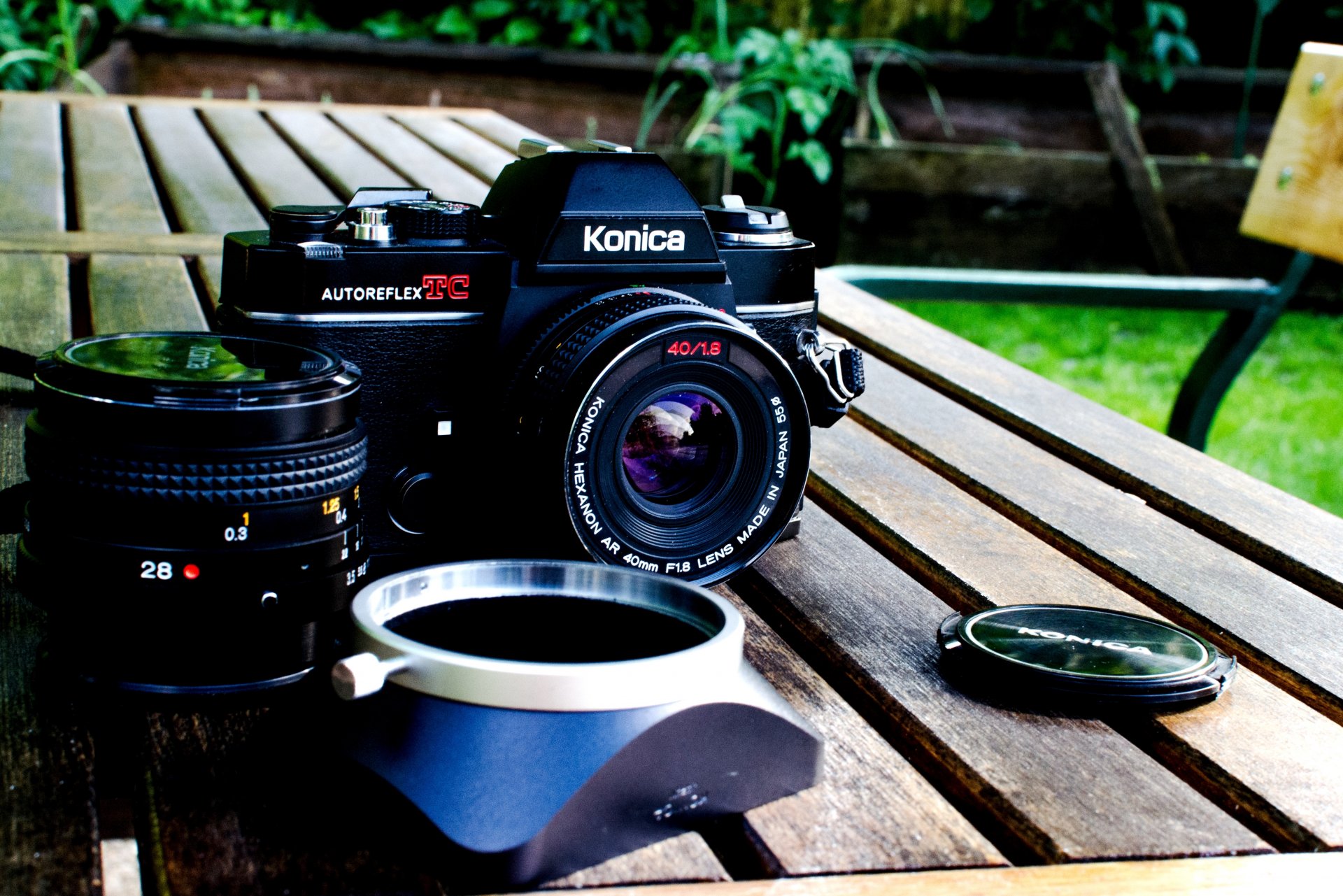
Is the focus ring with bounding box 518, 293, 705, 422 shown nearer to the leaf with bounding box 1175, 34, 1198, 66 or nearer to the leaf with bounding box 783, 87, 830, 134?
the leaf with bounding box 783, 87, 830, 134

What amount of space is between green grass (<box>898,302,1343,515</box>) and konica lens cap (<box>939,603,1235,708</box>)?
2.11 m

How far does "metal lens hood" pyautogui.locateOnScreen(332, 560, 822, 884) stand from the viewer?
24.7 inches

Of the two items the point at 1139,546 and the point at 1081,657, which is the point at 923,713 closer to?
the point at 1081,657

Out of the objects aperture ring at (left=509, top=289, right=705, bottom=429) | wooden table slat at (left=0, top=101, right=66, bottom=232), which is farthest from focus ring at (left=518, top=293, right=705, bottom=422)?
wooden table slat at (left=0, top=101, right=66, bottom=232)

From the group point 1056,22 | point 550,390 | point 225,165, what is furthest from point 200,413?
point 1056,22

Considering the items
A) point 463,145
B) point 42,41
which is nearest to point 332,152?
point 463,145

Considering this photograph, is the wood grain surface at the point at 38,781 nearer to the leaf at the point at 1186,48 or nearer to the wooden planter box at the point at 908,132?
the wooden planter box at the point at 908,132

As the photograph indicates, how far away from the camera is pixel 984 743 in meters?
0.78

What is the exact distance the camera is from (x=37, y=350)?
4.31 ft

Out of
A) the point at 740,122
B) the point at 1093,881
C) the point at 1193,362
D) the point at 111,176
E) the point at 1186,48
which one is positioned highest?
the point at 1186,48

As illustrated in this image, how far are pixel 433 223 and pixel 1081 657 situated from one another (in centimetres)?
52

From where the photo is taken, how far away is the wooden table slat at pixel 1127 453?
110 centimetres

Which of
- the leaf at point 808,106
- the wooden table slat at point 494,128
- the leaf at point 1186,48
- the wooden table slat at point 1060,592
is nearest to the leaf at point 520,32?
the leaf at point 808,106

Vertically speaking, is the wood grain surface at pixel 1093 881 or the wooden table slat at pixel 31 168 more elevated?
the wooden table slat at pixel 31 168
